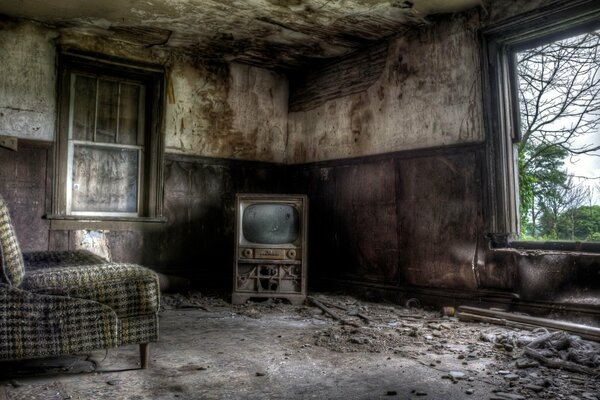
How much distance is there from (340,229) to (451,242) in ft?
4.24

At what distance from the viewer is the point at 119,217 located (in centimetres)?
443

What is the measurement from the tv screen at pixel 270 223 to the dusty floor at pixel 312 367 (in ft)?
3.08

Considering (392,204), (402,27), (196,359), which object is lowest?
(196,359)

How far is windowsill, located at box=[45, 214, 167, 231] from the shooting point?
13.5ft

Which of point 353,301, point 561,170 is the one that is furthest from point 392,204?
point 561,170

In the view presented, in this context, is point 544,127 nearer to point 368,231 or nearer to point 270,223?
point 368,231

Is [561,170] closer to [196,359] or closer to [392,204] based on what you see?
[392,204]

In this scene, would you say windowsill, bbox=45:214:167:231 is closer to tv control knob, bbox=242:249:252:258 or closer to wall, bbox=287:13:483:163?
tv control knob, bbox=242:249:252:258

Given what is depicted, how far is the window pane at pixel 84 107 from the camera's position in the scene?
4340mm

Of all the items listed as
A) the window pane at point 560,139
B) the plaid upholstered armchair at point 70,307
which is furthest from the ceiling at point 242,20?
the plaid upholstered armchair at point 70,307

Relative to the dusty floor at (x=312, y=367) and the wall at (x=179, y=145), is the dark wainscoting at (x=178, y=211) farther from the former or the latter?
the dusty floor at (x=312, y=367)

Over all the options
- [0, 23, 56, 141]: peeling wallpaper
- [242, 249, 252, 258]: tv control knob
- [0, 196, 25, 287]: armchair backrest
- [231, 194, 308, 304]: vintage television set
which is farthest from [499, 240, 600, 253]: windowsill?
[0, 23, 56, 141]: peeling wallpaper

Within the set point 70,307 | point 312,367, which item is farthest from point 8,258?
point 312,367

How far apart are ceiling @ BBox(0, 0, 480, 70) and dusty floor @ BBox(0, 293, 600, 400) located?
2.49 m
